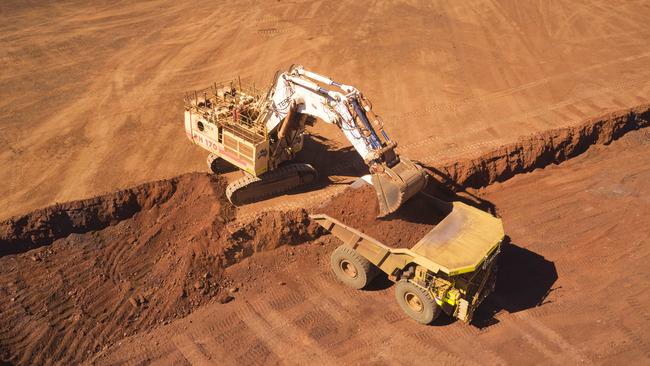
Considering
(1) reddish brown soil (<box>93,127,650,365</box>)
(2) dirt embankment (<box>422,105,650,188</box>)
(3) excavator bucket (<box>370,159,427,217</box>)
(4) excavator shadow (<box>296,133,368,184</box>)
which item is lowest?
(1) reddish brown soil (<box>93,127,650,365</box>)

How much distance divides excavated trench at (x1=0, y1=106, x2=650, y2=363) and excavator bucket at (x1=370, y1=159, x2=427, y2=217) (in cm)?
64

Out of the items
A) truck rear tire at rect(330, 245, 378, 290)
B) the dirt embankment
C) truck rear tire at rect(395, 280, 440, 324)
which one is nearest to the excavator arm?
truck rear tire at rect(330, 245, 378, 290)

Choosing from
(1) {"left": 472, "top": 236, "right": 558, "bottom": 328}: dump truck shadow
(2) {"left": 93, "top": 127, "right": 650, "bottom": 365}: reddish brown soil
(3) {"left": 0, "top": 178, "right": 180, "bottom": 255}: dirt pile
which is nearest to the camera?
(2) {"left": 93, "top": 127, "right": 650, "bottom": 365}: reddish brown soil

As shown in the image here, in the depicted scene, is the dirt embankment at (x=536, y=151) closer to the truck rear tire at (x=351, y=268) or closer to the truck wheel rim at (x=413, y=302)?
the truck rear tire at (x=351, y=268)

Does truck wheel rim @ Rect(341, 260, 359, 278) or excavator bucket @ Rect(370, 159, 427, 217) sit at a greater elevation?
excavator bucket @ Rect(370, 159, 427, 217)

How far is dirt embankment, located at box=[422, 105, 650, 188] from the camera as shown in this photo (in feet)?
45.7

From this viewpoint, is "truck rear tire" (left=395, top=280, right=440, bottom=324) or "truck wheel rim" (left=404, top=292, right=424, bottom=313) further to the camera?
"truck wheel rim" (left=404, top=292, right=424, bottom=313)

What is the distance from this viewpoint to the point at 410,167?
1050cm

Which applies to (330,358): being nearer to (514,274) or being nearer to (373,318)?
(373,318)

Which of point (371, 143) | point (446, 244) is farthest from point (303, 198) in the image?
point (446, 244)

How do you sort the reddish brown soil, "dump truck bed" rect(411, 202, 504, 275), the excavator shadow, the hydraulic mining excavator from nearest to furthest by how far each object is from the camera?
"dump truck bed" rect(411, 202, 504, 275) → the reddish brown soil → the hydraulic mining excavator → the excavator shadow

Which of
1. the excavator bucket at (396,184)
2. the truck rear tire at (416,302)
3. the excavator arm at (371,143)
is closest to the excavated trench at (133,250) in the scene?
the excavator bucket at (396,184)

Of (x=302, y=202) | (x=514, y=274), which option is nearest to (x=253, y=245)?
(x=302, y=202)

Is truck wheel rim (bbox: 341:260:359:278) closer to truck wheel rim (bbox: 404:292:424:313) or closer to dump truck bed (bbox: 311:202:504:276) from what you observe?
dump truck bed (bbox: 311:202:504:276)
